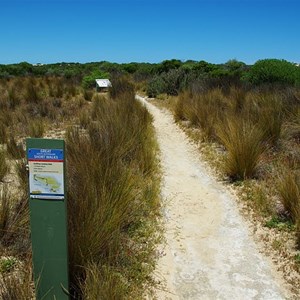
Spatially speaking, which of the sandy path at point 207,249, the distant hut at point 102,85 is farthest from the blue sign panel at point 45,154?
the distant hut at point 102,85

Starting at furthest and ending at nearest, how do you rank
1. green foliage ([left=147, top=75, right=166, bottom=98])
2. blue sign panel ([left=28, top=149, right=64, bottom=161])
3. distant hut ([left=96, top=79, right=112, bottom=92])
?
distant hut ([left=96, top=79, right=112, bottom=92]), green foliage ([left=147, top=75, right=166, bottom=98]), blue sign panel ([left=28, top=149, right=64, bottom=161])

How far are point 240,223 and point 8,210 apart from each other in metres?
2.51

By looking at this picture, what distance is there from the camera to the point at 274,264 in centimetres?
362

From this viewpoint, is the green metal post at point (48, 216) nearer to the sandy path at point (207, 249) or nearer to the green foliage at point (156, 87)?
the sandy path at point (207, 249)

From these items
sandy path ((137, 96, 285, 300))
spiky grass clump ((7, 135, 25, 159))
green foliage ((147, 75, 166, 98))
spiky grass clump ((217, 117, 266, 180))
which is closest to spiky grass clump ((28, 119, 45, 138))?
spiky grass clump ((7, 135, 25, 159))

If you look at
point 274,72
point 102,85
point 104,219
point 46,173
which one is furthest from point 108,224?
point 102,85

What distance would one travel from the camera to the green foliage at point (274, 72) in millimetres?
12000

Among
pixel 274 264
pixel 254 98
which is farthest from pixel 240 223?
pixel 254 98

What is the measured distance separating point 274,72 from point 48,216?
11208mm

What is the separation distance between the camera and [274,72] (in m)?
12.3

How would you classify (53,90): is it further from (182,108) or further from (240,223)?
(240,223)

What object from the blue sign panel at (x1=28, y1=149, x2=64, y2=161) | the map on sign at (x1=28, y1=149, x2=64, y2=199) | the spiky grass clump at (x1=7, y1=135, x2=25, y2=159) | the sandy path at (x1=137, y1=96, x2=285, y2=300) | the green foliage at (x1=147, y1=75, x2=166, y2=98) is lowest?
the sandy path at (x1=137, y1=96, x2=285, y2=300)

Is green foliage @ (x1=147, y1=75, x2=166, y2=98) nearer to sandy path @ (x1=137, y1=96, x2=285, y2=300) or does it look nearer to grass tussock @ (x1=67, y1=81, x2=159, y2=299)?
sandy path @ (x1=137, y1=96, x2=285, y2=300)

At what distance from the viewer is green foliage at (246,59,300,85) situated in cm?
1200
